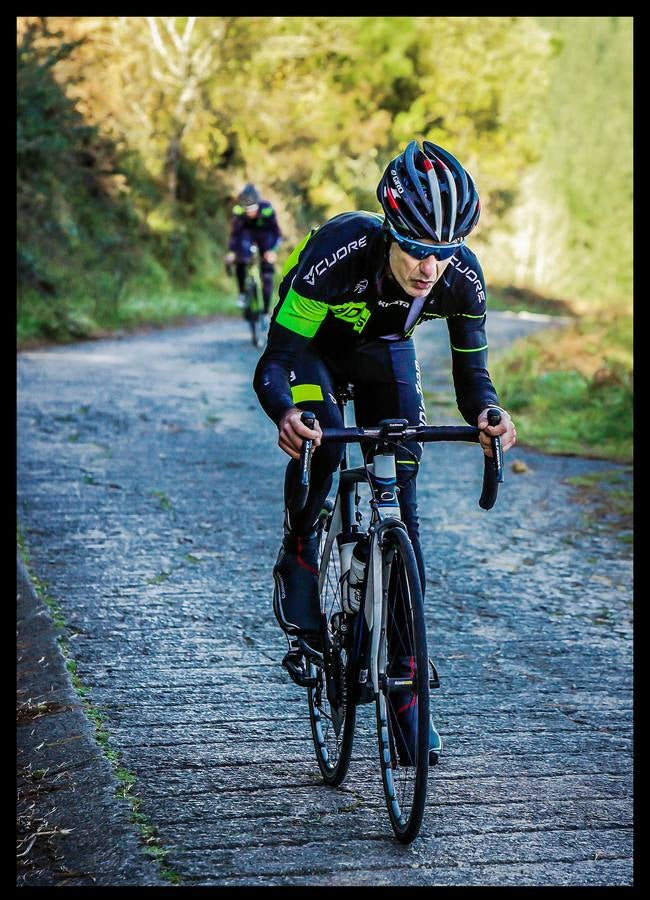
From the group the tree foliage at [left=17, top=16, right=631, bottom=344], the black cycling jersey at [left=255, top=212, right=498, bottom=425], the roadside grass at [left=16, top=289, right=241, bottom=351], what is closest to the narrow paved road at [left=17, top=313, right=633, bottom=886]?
the black cycling jersey at [left=255, top=212, right=498, bottom=425]

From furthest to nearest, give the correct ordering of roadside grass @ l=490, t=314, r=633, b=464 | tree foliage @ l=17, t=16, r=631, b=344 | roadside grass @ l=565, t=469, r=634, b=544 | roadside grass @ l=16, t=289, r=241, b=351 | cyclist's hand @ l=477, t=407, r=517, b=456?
tree foliage @ l=17, t=16, r=631, b=344 < roadside grass @ l=16, t=289, r=241, b=351 < roadside grass @ l=490, t=314, r=633, b=464 < roadside grass @ l=565, t=469, r=634, b=544 < cyclist's hand @ l=477, t=407, r=517, b=456

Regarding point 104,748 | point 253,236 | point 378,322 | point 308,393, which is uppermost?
point 253,236

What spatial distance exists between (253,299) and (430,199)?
14364 mm

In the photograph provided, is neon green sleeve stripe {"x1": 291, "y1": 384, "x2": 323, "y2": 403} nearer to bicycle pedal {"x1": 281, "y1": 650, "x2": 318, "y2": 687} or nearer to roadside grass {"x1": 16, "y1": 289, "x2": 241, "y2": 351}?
bicycle pedal {"x1": 281, "y1": 650, "x2": 318, "y2": 687}

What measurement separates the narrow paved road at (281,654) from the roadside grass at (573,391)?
75 cm

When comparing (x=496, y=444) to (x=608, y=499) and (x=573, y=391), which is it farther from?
(x=573, y=391)

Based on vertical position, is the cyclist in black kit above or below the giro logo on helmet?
below

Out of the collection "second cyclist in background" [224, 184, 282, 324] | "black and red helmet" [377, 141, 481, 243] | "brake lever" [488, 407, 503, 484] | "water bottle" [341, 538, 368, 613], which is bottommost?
"water bottle" [341, 538, 368, 613]

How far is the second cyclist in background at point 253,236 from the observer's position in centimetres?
1822

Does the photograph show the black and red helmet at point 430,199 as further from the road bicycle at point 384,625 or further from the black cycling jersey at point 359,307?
the road bicycle at point 384,625

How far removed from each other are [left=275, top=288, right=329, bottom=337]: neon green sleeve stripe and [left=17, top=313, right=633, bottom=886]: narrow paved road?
1582mm

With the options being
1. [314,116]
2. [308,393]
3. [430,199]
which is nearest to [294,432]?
[308,393]

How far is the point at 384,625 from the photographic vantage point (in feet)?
13.5

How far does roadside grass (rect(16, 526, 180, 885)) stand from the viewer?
3.90 m
